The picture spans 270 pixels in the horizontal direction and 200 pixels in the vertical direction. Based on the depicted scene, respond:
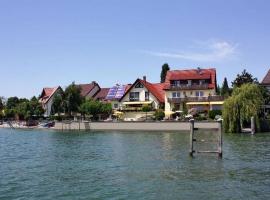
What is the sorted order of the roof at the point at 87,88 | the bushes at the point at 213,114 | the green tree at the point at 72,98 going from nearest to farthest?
1. the bushes at the point at 213,114
2. the green tree at the point at 72,98
3. the roof at the point at 87,88

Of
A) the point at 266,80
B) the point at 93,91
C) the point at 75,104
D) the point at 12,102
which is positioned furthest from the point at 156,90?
the point at 12,102

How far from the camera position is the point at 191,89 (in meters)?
95.4

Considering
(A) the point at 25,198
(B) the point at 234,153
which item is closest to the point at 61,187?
(A) the point at 25,198

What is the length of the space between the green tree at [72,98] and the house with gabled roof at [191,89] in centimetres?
2098

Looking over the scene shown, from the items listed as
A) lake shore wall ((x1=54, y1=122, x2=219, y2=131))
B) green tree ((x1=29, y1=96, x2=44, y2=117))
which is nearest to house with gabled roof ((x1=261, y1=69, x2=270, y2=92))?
lake shore wall ((x1=54, y1=122, x2=219, y2=131))

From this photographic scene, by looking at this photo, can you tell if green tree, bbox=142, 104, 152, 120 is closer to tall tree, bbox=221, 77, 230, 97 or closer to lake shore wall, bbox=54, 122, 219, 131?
lake shore wall, bbox=54, 122, 219, 131

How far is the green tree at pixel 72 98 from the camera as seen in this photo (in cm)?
10450

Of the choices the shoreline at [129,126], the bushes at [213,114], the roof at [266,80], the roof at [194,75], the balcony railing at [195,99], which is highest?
the roof at [194,75]

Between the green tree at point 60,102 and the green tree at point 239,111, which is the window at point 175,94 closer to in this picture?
the green tree at point 60,102

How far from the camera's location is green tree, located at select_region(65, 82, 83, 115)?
104m

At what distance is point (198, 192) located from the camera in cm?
2342

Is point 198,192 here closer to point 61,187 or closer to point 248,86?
point 61,187

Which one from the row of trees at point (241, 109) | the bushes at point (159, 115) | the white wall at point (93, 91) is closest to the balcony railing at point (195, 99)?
the bushes at point (159, 115)

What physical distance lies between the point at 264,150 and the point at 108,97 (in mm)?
71347
